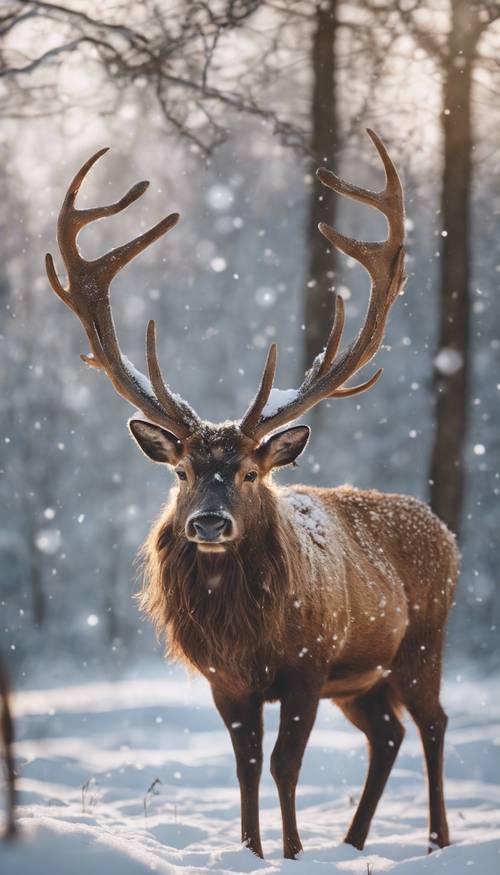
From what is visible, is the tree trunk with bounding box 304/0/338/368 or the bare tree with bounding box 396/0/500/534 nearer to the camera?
the bare tree with bounding box 396/0/500/534

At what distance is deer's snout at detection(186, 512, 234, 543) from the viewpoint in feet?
13.9

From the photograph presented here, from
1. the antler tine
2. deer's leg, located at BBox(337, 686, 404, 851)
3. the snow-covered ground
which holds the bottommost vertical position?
the snow-covered ground

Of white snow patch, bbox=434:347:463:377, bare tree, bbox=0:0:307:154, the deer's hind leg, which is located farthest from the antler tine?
white snow patch, bbox=434:347:463:377

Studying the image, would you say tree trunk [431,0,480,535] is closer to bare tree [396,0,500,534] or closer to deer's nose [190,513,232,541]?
bare tree [396,0,500,534]

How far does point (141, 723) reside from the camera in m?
9.25

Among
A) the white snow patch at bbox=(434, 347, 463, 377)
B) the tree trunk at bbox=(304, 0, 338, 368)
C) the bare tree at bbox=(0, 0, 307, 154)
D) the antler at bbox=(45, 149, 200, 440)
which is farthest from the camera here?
the tree trunk at bbox=(304, 0, 338, 368)

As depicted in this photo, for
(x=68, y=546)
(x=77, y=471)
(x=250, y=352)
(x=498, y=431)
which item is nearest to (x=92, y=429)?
(x=77, y=471)

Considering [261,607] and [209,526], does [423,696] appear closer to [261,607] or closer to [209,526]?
[261,607]

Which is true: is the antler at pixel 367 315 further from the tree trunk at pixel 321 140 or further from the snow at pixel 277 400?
the tree trunk at pixel 321 140

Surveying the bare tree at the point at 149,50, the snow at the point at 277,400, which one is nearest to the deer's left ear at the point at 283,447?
the snow at the point at 277,400

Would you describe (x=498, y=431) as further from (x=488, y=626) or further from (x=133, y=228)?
(x=133, y=228)

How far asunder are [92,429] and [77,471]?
940mm

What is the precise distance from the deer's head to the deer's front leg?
2.80 ft

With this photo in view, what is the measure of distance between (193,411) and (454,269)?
4.93m
